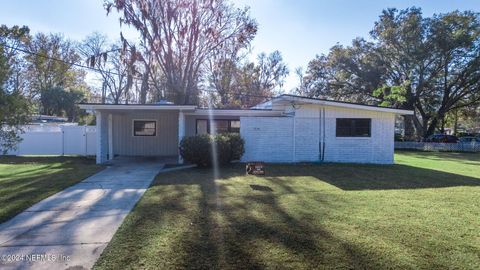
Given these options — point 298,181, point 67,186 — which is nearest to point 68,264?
point 67,186

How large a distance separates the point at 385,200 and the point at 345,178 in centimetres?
318

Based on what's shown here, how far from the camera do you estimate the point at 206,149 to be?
40.4ft

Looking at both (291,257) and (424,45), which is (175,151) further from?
(424,45)

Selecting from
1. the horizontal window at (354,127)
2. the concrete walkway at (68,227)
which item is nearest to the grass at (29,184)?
the concrete walkway at (68,227)

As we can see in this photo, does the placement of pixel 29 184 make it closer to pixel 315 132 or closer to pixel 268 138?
pixel 268 138

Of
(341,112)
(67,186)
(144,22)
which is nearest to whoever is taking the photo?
(67,186)

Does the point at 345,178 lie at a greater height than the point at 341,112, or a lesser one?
lesser

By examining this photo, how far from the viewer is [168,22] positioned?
74.0ft

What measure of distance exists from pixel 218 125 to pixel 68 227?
12.6 metres

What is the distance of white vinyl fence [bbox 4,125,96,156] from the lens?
58.4ft

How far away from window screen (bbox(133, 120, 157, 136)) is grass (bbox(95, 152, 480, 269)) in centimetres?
924

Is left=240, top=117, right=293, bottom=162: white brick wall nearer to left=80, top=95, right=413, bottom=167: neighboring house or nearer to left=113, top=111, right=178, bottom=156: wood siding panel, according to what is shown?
left=80, top=95, right=413, bottom=167: neighboring house

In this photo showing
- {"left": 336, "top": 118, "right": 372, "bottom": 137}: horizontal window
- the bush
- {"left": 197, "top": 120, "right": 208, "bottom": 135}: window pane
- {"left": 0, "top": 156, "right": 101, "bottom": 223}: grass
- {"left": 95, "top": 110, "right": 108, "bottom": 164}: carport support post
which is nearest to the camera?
{"left": 0, "top": 156, "right": 101, "bottom": 223}: grass

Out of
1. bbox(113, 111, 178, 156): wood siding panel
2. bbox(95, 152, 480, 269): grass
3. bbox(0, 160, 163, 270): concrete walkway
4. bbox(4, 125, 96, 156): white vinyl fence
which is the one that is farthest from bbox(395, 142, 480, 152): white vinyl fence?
bbox(0, 160, 163, 270): concrete walkway
